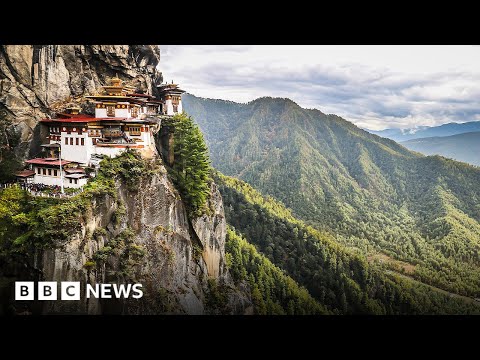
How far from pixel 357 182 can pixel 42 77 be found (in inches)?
3564

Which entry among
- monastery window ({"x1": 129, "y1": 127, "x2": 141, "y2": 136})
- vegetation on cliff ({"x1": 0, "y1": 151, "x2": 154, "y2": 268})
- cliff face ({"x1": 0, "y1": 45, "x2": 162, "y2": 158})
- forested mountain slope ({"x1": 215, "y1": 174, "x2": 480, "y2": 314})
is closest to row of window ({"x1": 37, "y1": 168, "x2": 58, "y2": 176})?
vegetation on cliff ({"x1": 0, "y1": 151, "x2": 154, "y2": 268})

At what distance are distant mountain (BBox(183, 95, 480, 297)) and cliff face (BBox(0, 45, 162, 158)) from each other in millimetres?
28088

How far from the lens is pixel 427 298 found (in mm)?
38531

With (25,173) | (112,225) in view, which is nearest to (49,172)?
(25,173)

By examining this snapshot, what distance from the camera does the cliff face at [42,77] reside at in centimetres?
1445

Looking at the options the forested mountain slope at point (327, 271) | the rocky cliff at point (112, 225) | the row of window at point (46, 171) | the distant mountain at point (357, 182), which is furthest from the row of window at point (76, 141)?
the distant mountain at point (357, 182)

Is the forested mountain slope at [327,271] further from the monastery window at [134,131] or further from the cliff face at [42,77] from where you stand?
the cliff face at [42,77]

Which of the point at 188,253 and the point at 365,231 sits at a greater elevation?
the point at 188,253

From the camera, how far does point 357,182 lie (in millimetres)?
97375

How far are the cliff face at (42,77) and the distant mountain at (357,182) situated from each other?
28.1 m
